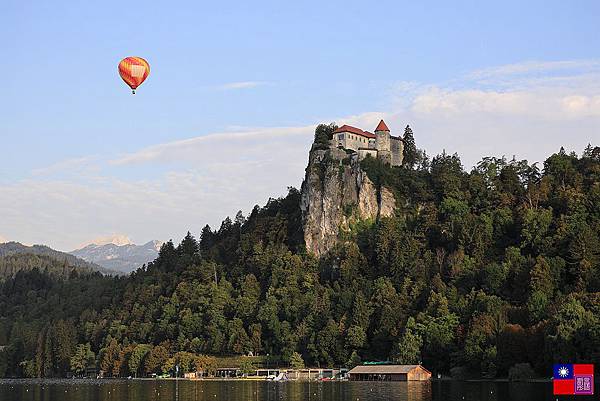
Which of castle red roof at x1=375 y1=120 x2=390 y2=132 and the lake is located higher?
castle red roof at x1=375 y1=120 x2=390 y2=132

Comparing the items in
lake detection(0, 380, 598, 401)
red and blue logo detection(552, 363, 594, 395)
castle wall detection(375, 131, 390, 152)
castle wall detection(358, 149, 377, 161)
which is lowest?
lake detection(0, 380, 598, 401)

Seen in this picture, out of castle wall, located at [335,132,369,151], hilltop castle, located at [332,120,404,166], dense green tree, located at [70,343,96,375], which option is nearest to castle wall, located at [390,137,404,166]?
hilltop castle, located at [332,120,404,166]

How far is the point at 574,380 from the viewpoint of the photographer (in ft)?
245

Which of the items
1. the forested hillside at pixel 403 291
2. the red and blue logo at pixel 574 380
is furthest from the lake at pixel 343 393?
the forested hillside at pixel 403 291

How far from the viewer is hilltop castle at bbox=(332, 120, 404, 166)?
187125 millimetres

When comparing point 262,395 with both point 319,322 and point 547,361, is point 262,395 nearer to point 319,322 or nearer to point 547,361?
point 547,361

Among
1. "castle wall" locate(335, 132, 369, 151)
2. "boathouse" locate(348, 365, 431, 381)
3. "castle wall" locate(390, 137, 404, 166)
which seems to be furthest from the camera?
"castle wall" locate(390, 137, 404, 166)

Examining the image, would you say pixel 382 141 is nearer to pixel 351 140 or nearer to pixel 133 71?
pixel 351 140

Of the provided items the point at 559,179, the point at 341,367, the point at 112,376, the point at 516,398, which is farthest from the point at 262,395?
the point at 559,179

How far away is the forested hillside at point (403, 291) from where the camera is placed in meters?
129

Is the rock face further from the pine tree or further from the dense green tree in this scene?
the dense green tree

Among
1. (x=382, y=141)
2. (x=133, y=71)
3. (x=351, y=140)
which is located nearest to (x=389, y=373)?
(x=133, y=71)

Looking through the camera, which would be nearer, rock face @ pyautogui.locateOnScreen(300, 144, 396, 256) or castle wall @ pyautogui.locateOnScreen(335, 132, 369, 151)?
rock face @ pyautogui.locateOnScreen(300, 144, 396, 256)

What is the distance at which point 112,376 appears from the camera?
171 m
